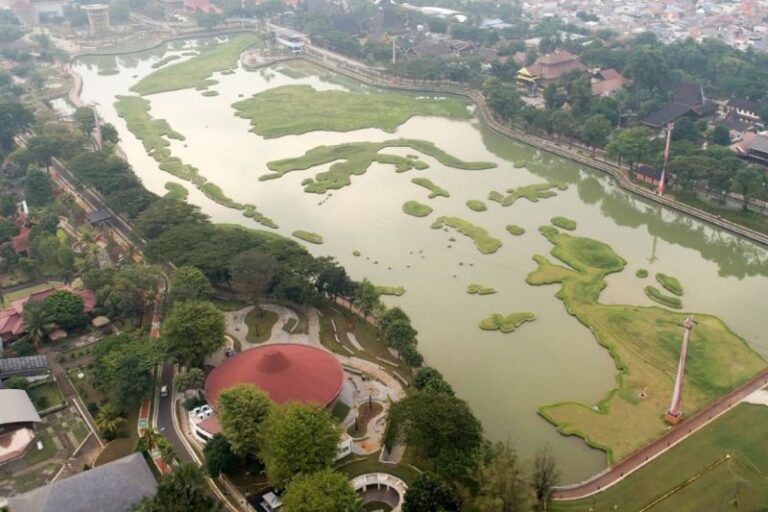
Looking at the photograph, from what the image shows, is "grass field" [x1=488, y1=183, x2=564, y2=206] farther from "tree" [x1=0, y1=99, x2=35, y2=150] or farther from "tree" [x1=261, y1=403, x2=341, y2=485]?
"tree" [x1=0, y1=99, x2=35, y2=150]

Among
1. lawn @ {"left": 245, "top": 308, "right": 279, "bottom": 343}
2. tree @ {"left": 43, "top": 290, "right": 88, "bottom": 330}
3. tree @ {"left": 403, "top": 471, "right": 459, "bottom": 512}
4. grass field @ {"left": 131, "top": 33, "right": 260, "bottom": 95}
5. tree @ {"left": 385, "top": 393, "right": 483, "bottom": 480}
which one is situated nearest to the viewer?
tree @ {"left": 403, "top": 471, "right": 459, "bottom": 512}

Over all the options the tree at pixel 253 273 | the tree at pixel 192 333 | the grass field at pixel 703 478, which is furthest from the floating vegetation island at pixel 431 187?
the grass field at pixel 703 478

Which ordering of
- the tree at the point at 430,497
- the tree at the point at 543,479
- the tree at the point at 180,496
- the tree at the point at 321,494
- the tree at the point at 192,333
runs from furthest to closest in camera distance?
the tree at the point at 192,333, the tree at the point at 543,479, the tree at the point at 430,497, the tree at the point at 180,496, the tree at the point at 321,494

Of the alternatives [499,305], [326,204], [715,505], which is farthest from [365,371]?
[326,204]

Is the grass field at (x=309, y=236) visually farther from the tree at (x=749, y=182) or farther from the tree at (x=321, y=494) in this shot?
the tree at (x=749, y=182)

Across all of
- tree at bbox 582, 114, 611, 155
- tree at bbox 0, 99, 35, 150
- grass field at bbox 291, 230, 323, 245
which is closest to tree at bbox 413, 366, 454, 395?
grass field at bbox 291, 230, 323, 245

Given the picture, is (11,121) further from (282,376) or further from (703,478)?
(703,478)

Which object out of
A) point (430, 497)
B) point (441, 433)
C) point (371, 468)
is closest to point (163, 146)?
point (371, 468)
